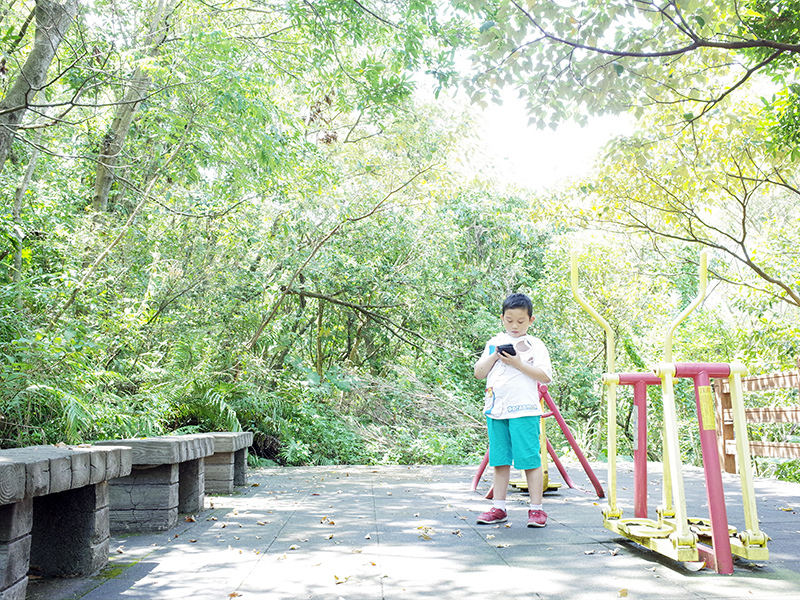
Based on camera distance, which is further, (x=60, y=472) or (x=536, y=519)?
(x=536, y=519)

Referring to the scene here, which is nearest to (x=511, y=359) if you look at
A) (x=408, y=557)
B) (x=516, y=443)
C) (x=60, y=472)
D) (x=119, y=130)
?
(x=516, y=443)

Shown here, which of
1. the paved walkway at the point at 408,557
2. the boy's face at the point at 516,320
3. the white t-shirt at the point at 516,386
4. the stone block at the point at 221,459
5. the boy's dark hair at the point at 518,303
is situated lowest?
the paved walkway at the point at 408,557

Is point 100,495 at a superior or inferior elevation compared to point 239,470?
superior

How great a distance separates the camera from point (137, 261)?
24.9ft

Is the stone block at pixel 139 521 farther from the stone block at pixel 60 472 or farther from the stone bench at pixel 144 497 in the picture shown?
the stone block at pixel 60 472

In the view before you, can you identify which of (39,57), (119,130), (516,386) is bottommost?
(516,386)

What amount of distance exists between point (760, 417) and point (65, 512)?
6774 mm

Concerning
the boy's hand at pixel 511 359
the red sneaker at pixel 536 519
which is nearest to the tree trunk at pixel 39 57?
the boy's hand at pixel 511 359

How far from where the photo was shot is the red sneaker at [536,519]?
151 inches

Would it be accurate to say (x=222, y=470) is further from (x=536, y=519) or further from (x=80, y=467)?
(x=80, y=467)

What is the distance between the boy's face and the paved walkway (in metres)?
1.19

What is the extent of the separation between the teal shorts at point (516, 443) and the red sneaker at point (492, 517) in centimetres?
30

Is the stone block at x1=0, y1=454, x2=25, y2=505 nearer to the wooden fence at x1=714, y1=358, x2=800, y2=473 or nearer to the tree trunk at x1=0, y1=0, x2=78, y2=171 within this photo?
the tree trunk at x1=0, y1=0, x2=78, y2=171

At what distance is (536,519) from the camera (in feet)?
12.6
